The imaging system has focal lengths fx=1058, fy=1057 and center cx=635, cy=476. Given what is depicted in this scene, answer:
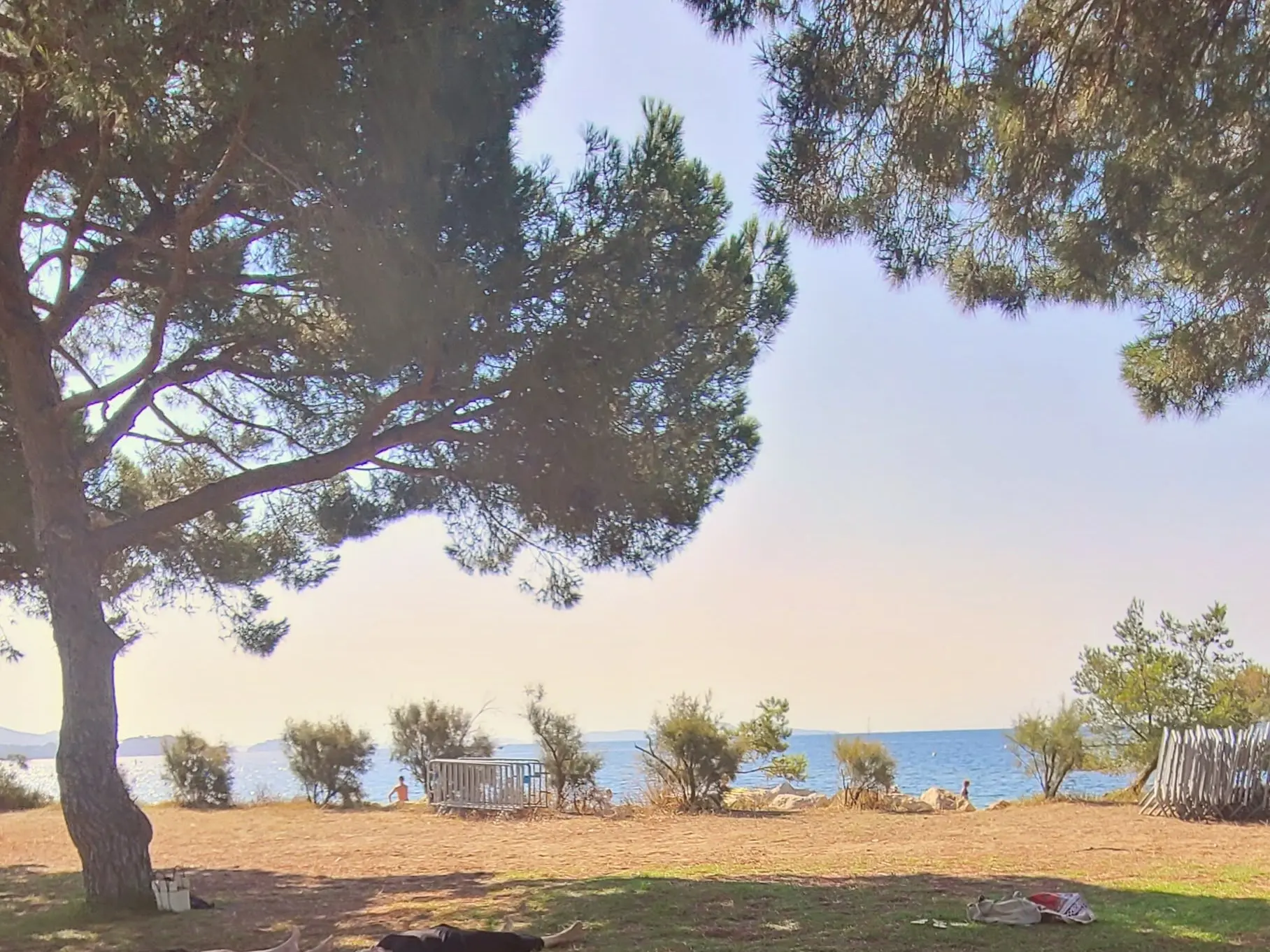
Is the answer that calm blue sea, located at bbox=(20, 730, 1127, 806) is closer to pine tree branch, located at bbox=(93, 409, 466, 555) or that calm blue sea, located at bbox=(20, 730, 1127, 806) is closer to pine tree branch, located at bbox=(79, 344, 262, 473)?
pine tree branch, located at bbox=(93, 409, 466, 555)

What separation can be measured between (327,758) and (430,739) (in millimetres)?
1428

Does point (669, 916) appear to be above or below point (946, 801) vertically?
above

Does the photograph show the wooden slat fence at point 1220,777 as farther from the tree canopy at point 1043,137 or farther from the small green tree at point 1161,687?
the tree canopy at point 1043,137

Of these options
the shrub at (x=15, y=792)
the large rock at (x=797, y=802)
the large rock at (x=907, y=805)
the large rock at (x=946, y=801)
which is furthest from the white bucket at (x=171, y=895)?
the shrub at (x=15, y=792)

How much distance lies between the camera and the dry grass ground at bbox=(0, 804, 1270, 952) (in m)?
5.43

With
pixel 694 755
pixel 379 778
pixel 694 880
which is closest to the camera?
pixel 694 880

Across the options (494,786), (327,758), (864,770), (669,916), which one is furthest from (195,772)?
(669,916)

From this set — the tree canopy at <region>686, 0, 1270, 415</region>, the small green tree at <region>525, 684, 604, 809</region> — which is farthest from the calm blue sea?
the tree canopy at <region>686, 0, 1270, 415</region>

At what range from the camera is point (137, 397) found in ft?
24.7

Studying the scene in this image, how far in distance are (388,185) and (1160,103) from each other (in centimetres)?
396

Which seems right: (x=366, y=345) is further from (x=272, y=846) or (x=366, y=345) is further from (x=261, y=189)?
(x=272, y=846)

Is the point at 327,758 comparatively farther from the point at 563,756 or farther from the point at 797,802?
the point at 797,802

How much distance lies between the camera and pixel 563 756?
44.7 feet

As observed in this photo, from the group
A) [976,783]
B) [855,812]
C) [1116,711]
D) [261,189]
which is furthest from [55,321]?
[976,783]
